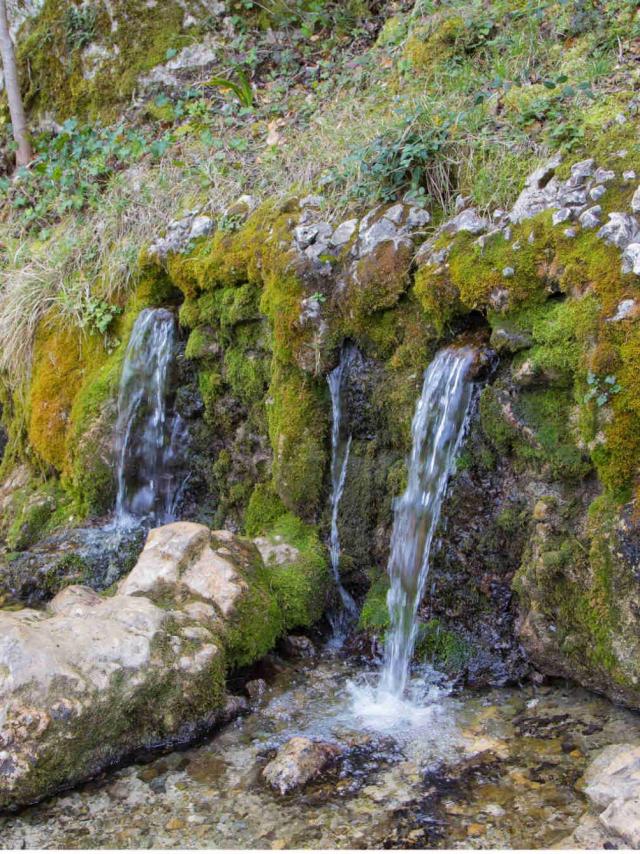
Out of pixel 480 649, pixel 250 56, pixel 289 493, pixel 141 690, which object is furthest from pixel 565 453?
pixel 250 56

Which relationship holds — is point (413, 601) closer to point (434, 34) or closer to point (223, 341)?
point (223, 341)

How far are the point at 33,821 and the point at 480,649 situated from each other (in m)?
2.34

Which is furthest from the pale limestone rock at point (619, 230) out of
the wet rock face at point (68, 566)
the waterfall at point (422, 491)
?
the wet rock face at point (68, 566)

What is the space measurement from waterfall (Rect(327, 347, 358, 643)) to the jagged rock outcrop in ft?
1.51

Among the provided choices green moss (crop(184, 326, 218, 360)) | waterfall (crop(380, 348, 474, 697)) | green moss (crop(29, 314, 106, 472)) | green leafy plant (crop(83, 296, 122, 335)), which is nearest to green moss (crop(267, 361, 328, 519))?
waterfall (crop(380, 348, 474, 697))

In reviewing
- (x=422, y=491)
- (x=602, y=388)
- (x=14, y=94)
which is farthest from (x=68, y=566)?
(x=14, y=94)

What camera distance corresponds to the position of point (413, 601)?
14.0 ft

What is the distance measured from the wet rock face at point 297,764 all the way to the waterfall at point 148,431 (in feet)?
9.77

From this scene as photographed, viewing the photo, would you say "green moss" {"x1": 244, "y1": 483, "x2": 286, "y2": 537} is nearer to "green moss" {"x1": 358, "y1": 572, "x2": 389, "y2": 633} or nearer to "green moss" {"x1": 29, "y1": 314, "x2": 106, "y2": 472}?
"green moss" {"x1": 358, "y1": 572, "x2": 389, "y2": 633}

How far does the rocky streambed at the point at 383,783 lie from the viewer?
2.92 meters

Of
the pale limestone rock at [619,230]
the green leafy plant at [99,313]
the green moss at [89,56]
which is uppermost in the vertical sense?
the green moss at [89,56]

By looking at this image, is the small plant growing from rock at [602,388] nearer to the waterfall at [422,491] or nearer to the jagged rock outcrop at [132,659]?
the waterfall at [422,491]

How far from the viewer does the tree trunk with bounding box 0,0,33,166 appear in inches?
340

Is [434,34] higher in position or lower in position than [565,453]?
higher
